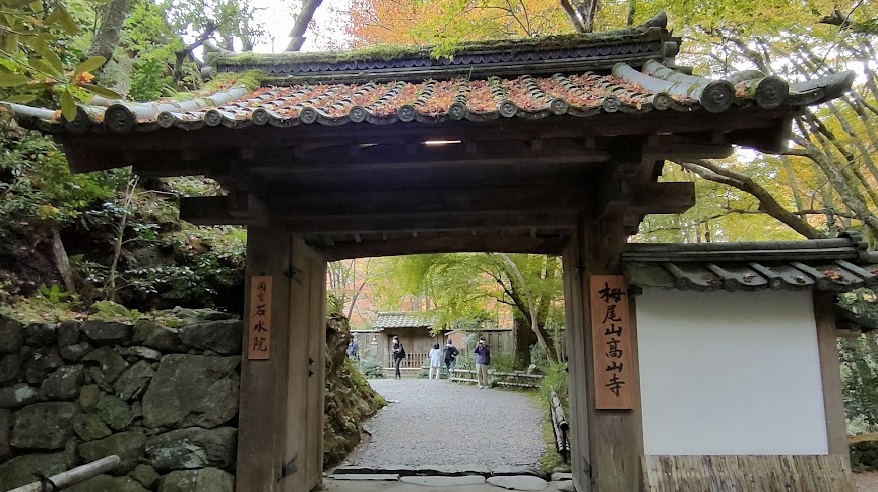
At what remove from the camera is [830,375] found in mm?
4109

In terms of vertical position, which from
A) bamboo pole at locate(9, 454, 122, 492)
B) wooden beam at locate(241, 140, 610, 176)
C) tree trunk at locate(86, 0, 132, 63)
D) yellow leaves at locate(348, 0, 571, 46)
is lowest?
bamboo pole at locate(9, 454, 122, 492)

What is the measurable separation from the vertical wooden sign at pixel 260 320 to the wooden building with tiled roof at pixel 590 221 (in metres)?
0.02

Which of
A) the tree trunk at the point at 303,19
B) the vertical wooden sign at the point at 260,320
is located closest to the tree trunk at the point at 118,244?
the vertical wooden sign at the point at 260,320

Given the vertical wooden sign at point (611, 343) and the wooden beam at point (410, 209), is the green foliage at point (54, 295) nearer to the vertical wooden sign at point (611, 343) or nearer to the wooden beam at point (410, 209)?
the wooden beam at point (410, 209)

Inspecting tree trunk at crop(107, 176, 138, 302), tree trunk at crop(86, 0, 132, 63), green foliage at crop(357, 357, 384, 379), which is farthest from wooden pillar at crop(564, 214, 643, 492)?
green foliage at crop(357, 357, 384, 379)

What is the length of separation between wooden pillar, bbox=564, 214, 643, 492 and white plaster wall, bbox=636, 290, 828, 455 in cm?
16

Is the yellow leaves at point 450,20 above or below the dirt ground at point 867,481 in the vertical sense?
above

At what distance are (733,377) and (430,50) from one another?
15.4 feet

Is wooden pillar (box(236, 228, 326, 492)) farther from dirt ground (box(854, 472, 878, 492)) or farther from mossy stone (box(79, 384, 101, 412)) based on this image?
dirt ground (box(854, 472, 878, 492))

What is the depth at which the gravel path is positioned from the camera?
8.25 meters

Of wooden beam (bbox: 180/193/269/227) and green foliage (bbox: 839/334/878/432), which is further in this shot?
green foliage (bbox: 839/334/878/432)

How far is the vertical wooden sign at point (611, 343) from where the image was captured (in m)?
4.29

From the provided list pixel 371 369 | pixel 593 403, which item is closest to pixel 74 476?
pixel 593 403

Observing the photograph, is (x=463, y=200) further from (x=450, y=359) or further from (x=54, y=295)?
(x=450, y=359)
